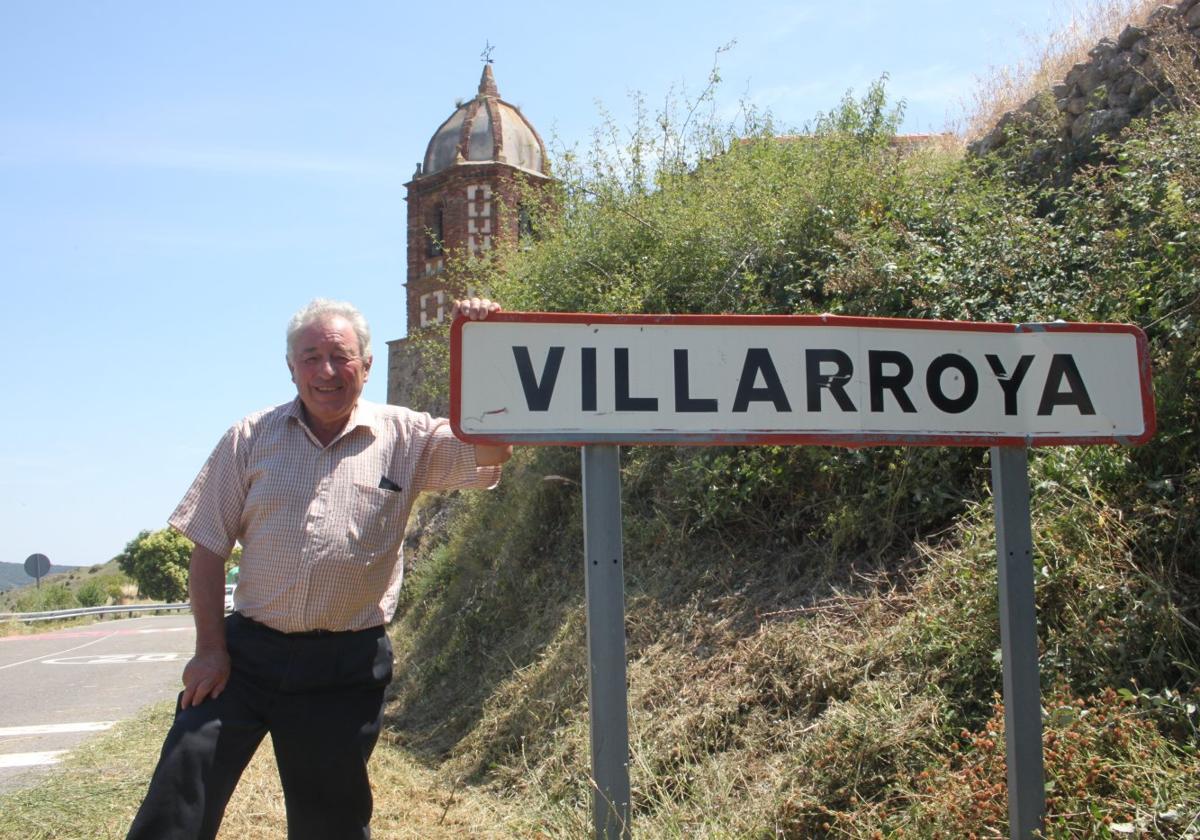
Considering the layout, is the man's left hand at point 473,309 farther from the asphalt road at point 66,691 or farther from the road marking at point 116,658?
the road marking at point 116,658

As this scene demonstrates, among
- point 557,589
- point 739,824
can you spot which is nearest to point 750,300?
point 557,589

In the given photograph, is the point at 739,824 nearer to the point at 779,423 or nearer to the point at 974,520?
the point at 779,423

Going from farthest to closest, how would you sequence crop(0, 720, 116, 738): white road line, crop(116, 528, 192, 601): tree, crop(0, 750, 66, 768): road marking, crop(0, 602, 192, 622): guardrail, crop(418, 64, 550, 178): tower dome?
crop(116, 528, 192, 601): tree < crop(418, 64, 550, 178): tower dome < crop(0, 602, 192, 622): guardrail < crop(0, 720, 116, 738): white road line < crop(0, 750, 66, 768): road marking

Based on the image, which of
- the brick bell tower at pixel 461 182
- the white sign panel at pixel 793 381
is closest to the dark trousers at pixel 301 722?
the white sign panel at pixel 793 381

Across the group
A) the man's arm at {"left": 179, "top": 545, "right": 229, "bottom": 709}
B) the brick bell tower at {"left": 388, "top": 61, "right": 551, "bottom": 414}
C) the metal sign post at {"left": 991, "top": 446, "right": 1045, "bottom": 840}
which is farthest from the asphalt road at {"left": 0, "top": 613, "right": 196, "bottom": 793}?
the brick bell tower at {"left": 388, "top": 61, "right": 551, "bottom": 414}

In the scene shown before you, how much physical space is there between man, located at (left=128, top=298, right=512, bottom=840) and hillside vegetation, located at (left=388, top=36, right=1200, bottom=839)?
869 millimetres

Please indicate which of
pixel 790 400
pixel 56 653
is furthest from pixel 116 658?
pixel 790 400

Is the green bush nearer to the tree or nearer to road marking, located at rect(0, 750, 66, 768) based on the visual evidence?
the tree

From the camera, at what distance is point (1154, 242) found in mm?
5316

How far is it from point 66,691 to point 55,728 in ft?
11.6

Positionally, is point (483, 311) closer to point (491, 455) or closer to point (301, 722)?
point (491, 455)

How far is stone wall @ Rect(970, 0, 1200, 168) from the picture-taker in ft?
25.8

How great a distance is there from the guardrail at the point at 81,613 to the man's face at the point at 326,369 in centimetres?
2344

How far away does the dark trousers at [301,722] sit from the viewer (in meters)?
2.99
